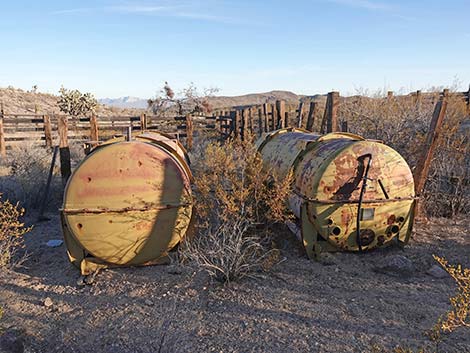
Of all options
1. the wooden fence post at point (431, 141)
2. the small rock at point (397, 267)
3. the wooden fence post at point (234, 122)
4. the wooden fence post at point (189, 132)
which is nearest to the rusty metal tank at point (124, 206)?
the small rock at point (397, 267)

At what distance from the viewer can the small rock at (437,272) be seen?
4.45 m

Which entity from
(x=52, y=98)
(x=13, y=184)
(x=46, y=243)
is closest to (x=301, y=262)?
(x=46, y=243)

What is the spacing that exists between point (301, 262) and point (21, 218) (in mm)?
5674

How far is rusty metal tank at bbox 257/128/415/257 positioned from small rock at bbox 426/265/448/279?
61 cm

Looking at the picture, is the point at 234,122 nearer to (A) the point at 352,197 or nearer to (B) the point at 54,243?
(B) the point at 54,243

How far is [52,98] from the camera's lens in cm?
4184

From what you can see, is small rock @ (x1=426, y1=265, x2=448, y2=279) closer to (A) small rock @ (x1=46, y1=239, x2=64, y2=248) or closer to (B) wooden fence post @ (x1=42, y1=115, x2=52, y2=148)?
(A) small rock @ (x1=46, y1=239, x2=64, y2=248)

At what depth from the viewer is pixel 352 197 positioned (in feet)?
15.4

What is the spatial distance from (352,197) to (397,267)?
1063 mm

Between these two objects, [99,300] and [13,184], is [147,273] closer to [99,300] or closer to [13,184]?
[99,300]

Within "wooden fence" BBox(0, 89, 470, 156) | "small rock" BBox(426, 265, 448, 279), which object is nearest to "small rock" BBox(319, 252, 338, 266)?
"small rock" BBox(426, 265, 448, 279)

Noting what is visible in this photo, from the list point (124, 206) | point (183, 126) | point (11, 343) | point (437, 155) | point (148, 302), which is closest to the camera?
point (11, 343)

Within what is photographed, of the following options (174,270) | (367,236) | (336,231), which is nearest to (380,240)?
(367,236)

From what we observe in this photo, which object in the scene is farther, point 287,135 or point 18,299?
point 287,135
